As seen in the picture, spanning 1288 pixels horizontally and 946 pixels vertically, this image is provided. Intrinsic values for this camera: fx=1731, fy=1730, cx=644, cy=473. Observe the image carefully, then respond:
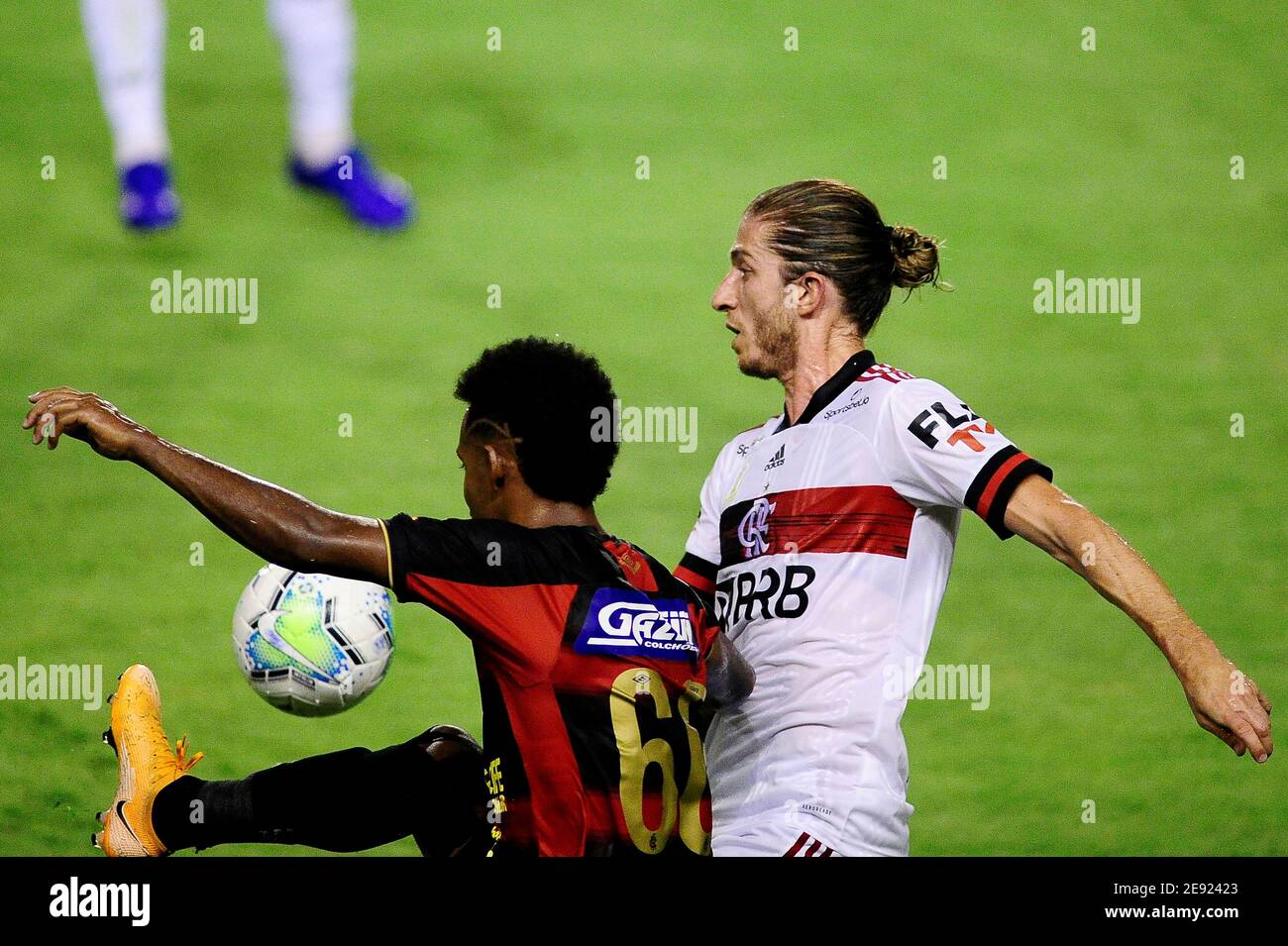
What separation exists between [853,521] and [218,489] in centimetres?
146

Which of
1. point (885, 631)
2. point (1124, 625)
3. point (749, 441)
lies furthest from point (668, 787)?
point (1124, 625)

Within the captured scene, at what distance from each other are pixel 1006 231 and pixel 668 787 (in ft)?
22.6

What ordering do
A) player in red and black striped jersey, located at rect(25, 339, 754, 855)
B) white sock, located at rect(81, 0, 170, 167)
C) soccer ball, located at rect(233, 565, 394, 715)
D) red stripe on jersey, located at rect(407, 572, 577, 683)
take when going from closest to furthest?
1. player in red and black striped jersey, located at rect(25, 339, 754, 855)
2. red stripe on jersey, located at rect(407, 572, 577, 683)
3. soccer ball, located at rect(233, 565, 394, 715)
4. white sock, located at rect(81, 0, 170, 167)

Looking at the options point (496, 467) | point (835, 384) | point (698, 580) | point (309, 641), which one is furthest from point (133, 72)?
point (496, 467)

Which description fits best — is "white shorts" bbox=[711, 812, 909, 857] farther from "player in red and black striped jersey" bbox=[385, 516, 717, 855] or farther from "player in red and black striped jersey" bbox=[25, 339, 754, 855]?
"player in red and black striped jersey" bbox=[385, 516, 717, 855]

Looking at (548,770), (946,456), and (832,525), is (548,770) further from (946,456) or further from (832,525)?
(946,456)

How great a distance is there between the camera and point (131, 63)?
346 inches

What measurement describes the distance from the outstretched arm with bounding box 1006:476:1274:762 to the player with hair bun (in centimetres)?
1

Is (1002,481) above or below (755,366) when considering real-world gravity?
below

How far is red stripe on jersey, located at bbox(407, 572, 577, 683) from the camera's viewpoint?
333cm

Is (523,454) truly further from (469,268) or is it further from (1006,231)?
(1006,231)

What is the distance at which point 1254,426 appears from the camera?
8133 mm

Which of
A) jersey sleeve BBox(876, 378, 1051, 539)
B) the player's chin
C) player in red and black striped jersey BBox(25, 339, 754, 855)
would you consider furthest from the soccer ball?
jersey sleeve BBox(876, 378, 1051, 539)

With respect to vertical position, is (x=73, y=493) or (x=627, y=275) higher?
(x=627, y=275)
